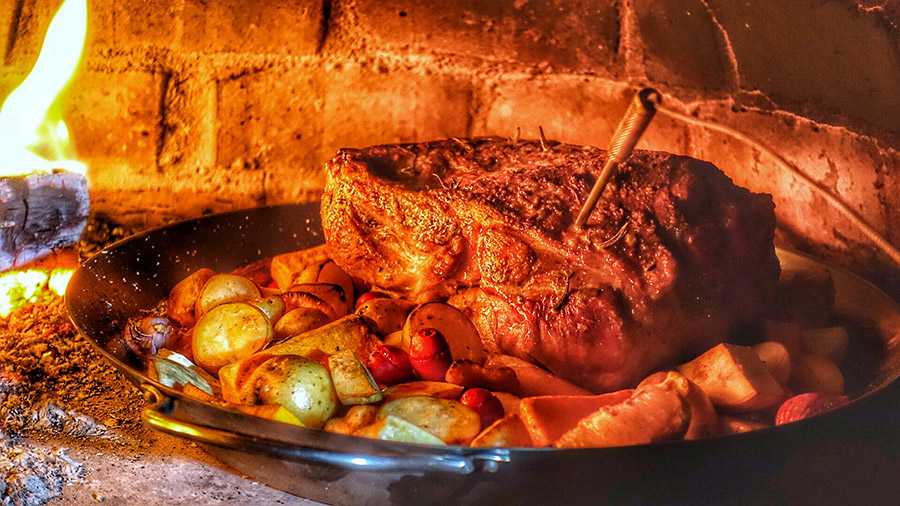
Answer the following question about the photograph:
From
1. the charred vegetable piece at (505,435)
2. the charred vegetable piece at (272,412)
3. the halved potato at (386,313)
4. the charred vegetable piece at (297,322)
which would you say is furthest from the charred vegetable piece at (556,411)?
the charred vegetable piece at (297,322)

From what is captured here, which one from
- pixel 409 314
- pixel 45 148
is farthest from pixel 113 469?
pixel 45 148

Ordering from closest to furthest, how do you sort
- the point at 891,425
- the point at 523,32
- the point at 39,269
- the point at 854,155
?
the point at 891,425 < the point at 854,155 < the point at 523,32 < the point at 39,269

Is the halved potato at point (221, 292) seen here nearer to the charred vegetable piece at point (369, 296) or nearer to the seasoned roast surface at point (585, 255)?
the charred vegetable piece at point (369, 296)

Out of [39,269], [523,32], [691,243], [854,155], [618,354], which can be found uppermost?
[523,32]

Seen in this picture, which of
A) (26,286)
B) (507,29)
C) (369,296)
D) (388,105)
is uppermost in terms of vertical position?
(507,29)

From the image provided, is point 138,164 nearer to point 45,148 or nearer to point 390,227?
point 45,148

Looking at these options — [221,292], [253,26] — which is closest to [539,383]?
[221,292]

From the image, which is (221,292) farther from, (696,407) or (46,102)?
(46,102)
